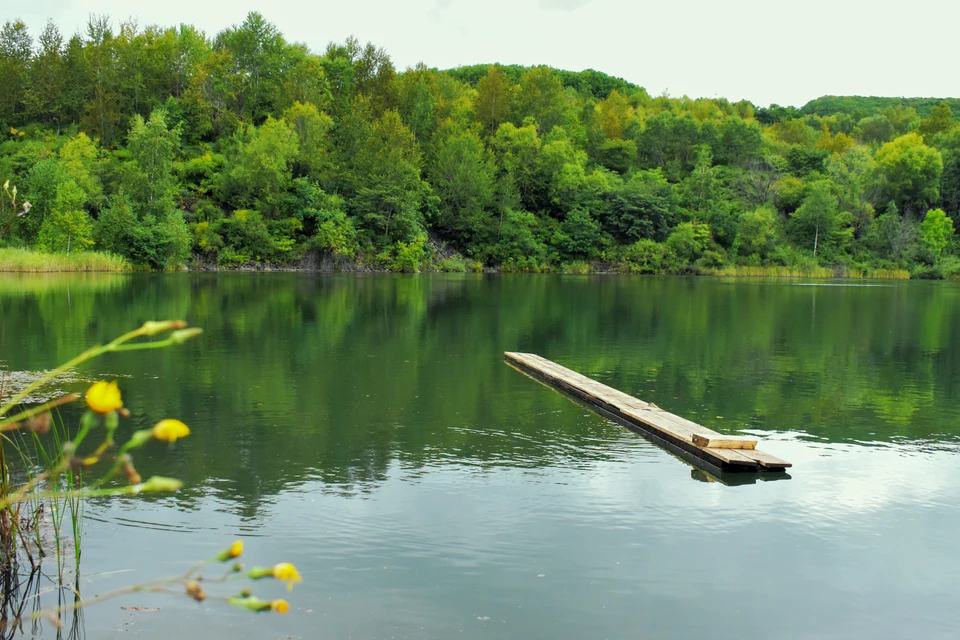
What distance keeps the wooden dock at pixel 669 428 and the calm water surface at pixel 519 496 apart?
0.34 m

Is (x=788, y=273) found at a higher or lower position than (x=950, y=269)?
lower

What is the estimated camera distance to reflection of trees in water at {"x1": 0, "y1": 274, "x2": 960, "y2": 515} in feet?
37.0

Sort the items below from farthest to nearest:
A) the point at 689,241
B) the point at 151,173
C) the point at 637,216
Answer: the point at 637,216 < the point at 689,241 < the point at 151,173

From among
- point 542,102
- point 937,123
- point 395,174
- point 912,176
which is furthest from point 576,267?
point 937,123

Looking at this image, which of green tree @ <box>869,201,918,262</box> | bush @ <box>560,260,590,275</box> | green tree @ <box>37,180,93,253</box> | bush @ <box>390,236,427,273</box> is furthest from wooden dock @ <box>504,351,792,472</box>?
green tree @ <box>869,201,918,262</box>

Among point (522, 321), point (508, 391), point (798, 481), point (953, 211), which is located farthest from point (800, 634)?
point (953, 211)

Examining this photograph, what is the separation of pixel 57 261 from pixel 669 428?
49310mm

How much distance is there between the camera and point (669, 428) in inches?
477

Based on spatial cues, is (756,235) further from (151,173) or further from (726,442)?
(726,442)

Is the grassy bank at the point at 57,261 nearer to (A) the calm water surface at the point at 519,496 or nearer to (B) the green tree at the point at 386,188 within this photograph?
(B) the green tree at the point at 386,188

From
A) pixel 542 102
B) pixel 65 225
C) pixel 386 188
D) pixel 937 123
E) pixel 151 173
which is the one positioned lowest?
pixel 65 225

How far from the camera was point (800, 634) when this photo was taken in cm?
634

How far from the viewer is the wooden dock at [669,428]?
10.6 meters

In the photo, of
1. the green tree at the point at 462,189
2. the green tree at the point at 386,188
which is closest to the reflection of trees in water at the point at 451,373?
the green tree at the point at 386,188
